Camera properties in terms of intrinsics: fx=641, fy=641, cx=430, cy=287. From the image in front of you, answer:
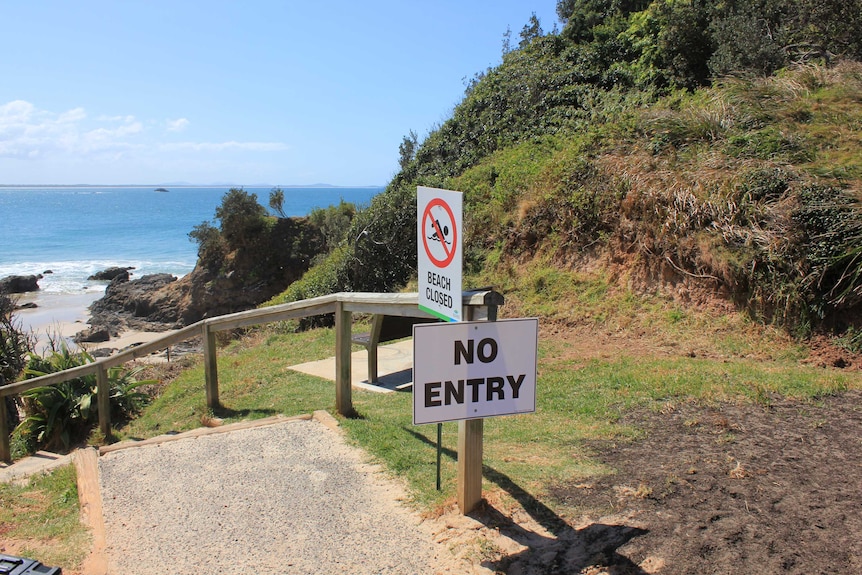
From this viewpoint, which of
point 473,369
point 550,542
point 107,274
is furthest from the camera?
point 107,274

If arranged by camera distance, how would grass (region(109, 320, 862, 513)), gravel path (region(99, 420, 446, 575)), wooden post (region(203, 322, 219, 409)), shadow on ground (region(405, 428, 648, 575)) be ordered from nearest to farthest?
1. shadow on ground (region(405, 428, 648, 575))
2. gravel path (region(99, 420, 446, 575))
3. grass (region(109, 320, 862, 513))
4. wooden post (region(203, 322, 219, 409))

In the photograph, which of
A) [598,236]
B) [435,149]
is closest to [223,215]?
[435,149]

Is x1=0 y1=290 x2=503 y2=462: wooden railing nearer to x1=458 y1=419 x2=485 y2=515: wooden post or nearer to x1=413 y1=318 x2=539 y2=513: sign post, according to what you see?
x1=413 y1=318 x2=539 y2=513: sign post

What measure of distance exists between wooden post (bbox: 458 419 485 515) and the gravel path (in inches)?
12.0

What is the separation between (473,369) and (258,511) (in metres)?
1.69

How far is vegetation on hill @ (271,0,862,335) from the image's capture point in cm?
798

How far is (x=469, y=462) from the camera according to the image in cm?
374

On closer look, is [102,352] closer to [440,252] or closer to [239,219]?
[239,219]

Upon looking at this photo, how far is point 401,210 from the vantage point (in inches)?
581

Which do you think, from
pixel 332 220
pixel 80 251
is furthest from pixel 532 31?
pixel 80 251

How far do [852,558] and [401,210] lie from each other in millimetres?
12429

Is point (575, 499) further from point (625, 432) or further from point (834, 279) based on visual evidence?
point (834, 279)

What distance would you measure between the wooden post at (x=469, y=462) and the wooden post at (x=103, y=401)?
5.37 metres

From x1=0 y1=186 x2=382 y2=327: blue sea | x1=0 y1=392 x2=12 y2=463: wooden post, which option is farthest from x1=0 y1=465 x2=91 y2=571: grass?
x1=0 y1=186 x2=382 y2=327: blue sea
